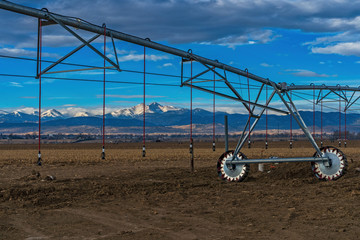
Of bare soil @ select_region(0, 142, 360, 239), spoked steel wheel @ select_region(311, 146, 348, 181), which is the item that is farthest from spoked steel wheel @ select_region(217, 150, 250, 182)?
spoked steel wheel @ select_region(311, 146, 348, 181)

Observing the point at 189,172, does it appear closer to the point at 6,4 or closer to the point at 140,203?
the point at 140,203

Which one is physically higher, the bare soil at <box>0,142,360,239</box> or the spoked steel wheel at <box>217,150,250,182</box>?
the spoked steel wheel at <box>217,150,250,182</box>

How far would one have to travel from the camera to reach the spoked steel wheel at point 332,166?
56.1ft

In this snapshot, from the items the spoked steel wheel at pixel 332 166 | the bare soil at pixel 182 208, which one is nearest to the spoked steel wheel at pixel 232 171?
the bare soil at pixel 182 208

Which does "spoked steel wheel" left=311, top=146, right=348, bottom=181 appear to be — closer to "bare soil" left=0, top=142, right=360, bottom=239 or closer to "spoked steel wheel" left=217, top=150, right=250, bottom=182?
"bare soil" left=0, top=142, right=360, bottom=239

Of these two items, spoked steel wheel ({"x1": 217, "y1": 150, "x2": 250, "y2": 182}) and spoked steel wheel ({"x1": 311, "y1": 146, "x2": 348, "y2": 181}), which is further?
spoked steel wheel ({"x1": 217, "y1": 150, "x2": 250, "y2": 182})

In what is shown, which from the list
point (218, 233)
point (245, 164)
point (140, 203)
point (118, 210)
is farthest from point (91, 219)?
point (245, 164)

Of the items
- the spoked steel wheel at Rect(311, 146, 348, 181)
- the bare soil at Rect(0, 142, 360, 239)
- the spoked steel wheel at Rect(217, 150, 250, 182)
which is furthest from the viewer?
the spoked steel wheel at Rect(217, 150, 250, 182)

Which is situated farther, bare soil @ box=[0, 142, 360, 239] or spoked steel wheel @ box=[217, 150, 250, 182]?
spoked steel wheel @ box=[217, 150, 250, 182]

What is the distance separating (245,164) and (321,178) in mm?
2937

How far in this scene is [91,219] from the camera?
38.3ft

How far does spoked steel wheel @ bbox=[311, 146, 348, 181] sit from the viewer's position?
673 inches

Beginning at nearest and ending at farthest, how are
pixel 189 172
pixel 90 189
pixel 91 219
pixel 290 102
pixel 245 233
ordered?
pixel 245 233
pixel 91 219
pixel 90 189
pixel 290 102
pixel 189 172

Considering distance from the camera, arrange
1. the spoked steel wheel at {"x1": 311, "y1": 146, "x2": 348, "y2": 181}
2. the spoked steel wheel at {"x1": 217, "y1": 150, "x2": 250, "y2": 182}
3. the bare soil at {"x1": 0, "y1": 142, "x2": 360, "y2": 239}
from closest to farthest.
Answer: the bare soil at {"x1": 0, "y1": 142, "x2": 360, "y2": 239} → the spoked steel wheel at {"x1": 311, "y1": 146, "x2": 348, "y2": 181} → the spoked steel wheel at {"x1": 217, "y1": 150, "x2": 250, "y2": 182}
